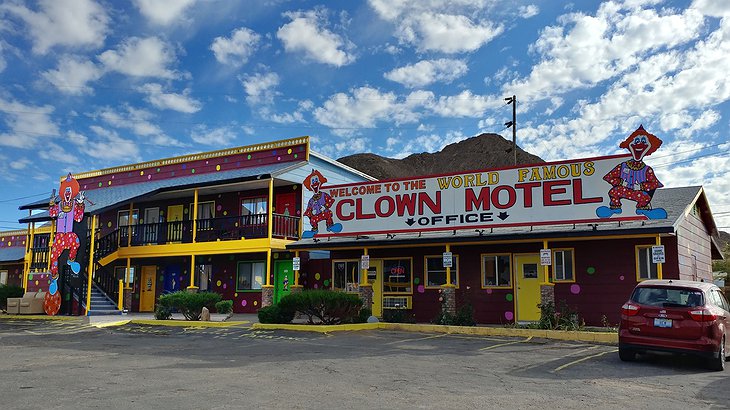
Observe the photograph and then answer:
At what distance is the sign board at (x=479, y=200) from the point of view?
57.4 ft

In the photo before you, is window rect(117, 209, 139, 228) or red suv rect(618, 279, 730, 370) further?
window rect(117, 209, 139, 228)

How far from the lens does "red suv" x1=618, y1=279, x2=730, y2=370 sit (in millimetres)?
10594

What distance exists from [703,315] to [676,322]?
1.48 feet

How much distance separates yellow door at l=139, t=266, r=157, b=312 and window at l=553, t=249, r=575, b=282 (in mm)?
19082

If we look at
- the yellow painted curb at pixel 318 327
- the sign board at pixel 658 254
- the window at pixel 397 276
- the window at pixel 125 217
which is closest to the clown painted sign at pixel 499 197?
the sign board at pixel 658 254

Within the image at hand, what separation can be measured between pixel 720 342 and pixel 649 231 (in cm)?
565

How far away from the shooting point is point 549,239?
1767 cm

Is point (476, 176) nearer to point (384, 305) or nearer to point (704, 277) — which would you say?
point (384, 305)

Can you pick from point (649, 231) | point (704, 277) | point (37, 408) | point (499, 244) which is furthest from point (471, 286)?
point (37, 408)

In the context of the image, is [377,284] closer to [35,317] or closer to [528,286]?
[528,286]

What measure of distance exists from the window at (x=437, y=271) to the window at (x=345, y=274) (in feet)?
9.52

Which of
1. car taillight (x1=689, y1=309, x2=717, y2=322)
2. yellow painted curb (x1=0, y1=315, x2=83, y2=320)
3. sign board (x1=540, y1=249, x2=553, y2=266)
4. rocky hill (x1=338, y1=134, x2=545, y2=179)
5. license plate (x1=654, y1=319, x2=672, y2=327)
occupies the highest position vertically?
rocky hill (x1=338, y1=134, x2=545, y2=179)

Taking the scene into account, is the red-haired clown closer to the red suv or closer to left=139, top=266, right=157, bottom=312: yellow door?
left=139, top=266, right=157, bottom=312: yellow door

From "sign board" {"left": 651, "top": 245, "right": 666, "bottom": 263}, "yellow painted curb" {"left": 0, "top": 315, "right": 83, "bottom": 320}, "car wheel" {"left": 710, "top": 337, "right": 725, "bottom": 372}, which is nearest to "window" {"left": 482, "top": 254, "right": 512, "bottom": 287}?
"sign board" {"left": 651, "top": 245, "right": 666, "bottom": 263}
